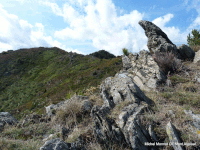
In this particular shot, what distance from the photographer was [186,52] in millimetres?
10055

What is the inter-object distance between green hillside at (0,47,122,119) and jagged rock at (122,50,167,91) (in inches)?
323

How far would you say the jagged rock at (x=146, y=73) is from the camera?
22.1 feet

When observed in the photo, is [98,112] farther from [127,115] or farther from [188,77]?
[188,77]

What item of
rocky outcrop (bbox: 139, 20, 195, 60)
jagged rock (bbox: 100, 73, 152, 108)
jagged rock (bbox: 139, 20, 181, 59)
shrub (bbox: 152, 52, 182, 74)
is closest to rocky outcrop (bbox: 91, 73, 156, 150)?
jagged rock (bbox: 100, 73, 152, 108)

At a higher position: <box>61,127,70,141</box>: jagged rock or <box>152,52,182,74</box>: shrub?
<box>152,52,182,74</box>: shrub

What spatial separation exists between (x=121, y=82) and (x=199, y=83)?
427 centimetres

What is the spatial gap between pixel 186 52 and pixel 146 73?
5448mm

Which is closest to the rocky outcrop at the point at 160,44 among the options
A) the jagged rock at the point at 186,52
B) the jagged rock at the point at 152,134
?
the jagged rock at the point at 186,52


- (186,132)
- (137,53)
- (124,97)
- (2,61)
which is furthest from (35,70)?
(186,132)

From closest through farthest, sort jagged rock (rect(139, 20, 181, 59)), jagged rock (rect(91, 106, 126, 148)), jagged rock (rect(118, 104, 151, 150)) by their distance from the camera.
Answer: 1. jagged rock (rect(118, 104, 151, 150))
2. jagged rock (rect(91, 106, 126, 148))
3. jagged rock (rect(139, 20, 181, 59))

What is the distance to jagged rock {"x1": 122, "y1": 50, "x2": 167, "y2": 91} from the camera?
673cm

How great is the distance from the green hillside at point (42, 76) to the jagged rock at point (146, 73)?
26.9 feet

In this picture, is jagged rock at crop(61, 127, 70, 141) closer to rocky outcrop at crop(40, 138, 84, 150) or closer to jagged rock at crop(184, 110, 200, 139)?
rocky outcrop at crop(40, 138, 84, 150)

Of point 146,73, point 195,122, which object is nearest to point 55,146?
point 195,122
